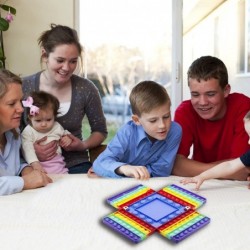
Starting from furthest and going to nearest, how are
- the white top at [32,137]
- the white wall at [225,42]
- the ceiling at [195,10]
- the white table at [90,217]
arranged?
the white wall at [225,42]
the ceiling at [195,10]
the white top at [32,137]
the white table at [90,217]

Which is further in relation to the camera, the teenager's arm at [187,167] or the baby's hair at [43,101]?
the baby's hair at [43,101]

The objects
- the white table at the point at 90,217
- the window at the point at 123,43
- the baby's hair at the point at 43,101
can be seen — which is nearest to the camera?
the white table at the point at 90,217

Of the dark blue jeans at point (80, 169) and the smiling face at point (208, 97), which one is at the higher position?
the smiling face at point (208, 97)

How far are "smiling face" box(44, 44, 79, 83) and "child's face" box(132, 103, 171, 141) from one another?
2.06ft

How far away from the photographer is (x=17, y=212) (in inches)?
36.7

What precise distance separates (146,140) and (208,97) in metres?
0.37

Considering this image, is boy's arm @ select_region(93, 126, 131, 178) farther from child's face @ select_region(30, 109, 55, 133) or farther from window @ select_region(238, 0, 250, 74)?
window @ select_region(238, 0, 250, 74)

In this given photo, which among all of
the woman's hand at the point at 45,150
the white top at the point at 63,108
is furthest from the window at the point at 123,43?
the woman's hand at the point at 45,150

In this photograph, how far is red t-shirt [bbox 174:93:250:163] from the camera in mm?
1519

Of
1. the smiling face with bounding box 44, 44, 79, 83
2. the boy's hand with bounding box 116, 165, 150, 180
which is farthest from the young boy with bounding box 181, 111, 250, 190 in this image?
the smiling face with bounding box 44, 44, 79, 83

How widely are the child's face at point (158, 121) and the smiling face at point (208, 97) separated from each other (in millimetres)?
259

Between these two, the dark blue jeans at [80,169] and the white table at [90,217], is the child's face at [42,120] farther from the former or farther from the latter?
the white table at [90,217]

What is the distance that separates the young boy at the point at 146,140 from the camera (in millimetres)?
1291

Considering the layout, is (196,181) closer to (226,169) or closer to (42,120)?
(226,169)
